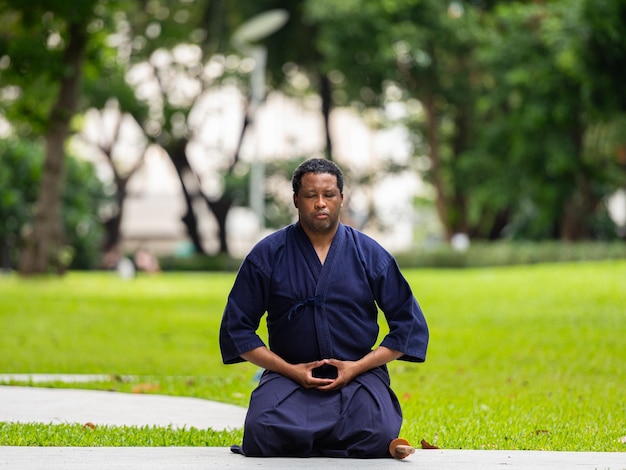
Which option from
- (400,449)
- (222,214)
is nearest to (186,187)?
(222,214)

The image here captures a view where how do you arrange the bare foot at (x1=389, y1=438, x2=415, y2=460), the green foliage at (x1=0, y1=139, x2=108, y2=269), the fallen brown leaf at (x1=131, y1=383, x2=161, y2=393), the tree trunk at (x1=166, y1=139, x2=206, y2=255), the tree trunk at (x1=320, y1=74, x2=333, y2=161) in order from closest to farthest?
the bare foot at (x1=389, y1=438, x2=415, y2=460), the fallen brown leaf at (x1=131, y1=383, x2=161, y2=393), the green foliage at (x1=0, y1=139, x2=108, y2=269), the tree trunk at (x1=166, y1=139, x2=206, y2=255), the tree trunk at (x1=320, y1=74, x2=333, y2=161)

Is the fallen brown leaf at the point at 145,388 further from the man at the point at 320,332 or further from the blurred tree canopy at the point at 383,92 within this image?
the blurred tree canopy at the point at 383,92

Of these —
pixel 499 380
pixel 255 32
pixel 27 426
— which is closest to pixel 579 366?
pixel 499 380

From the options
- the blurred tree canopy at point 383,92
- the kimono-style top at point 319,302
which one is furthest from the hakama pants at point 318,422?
the blurred tree canopy at point 383,92

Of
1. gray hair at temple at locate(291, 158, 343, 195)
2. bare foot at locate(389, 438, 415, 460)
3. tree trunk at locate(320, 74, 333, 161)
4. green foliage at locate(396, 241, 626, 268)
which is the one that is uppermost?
tree trunk at locate(320, 74, 333, 161)

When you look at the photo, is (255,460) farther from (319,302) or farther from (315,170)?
(315,170)

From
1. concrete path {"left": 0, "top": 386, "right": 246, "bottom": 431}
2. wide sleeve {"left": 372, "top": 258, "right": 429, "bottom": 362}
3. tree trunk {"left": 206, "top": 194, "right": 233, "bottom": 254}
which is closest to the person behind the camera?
wide sleeve {"left": 372, "top": 258, "right": 429, "bottom": 362}

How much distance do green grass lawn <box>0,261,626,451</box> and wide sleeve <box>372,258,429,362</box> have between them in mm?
1134

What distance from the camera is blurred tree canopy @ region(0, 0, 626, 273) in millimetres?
26734

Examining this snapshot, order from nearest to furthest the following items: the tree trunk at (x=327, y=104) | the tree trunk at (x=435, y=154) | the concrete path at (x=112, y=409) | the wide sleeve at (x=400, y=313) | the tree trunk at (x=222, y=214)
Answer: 1. the wide sleeve at (x=400, y=313)
2. the concrete path at (x=112, y=409)
3. the tree trunk at (x=435, y=154)
4. the tree trunk at (x=222, y=214)
5. the tree trunk at (x=327, y=104)

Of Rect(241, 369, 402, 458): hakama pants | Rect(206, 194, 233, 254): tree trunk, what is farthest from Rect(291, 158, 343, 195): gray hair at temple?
Rect(206, 194, 233, 254): tree trunk

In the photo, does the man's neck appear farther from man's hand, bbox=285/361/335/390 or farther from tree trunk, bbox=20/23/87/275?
tree trunk, bbox=20/23/87/275

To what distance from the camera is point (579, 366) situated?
12.1 metres

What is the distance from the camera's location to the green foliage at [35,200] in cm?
3584
